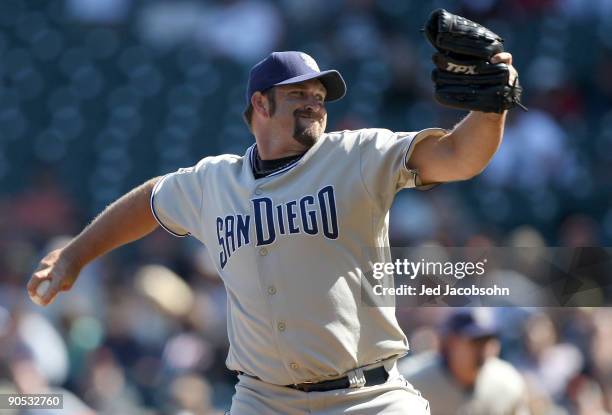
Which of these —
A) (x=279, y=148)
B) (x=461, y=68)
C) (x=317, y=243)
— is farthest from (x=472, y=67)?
(x=279, y=148)

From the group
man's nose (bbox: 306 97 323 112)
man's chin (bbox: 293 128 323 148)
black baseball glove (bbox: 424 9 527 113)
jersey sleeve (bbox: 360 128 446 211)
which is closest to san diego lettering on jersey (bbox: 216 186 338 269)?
jersey sleeve (bbox: 360 128 446 211)

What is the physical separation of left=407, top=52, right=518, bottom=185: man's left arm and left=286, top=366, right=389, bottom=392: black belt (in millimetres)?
592

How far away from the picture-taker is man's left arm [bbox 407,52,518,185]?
2.63 meters

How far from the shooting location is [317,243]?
298 centimetres

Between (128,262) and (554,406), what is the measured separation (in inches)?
126

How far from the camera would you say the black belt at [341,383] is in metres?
2.96

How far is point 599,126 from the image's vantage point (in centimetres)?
779

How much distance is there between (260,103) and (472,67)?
3.05 ft

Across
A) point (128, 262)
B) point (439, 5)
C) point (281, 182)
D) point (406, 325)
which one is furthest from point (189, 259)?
point (281, 182)

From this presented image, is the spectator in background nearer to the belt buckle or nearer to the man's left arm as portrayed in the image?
the belt buckle

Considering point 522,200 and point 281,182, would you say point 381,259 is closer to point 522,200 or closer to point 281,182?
point 281,182

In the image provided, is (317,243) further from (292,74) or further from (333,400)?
(292,74)

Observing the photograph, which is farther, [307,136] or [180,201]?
[180,201]

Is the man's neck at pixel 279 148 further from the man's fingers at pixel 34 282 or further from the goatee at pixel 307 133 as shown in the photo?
the man's fingers at pixel 34 282
